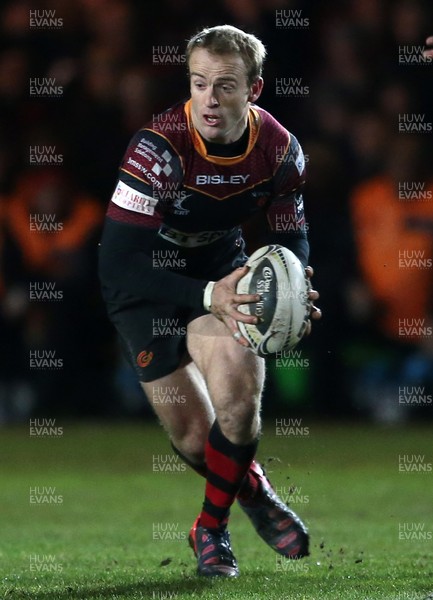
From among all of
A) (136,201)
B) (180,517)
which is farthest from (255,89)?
(180,517)

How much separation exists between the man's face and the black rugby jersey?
9cm

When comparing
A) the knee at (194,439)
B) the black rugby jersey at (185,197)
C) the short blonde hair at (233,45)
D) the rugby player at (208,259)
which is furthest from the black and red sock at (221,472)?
the short blonde hair at (233,45)

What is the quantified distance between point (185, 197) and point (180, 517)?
103 inches

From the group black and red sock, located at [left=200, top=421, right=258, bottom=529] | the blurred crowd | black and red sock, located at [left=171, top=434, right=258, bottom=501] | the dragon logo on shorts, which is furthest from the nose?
the blurred crowd

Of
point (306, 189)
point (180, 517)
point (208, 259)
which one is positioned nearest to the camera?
point (208, 259)

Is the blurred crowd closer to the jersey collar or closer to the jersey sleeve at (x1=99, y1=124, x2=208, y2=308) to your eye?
the jersey collar

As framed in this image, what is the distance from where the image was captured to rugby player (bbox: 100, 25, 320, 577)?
4797 mm

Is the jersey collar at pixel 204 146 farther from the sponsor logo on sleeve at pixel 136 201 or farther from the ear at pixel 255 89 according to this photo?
the sponsor logo on sleeve at pixel 136 201

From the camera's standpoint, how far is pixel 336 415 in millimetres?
10008

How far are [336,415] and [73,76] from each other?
148 inches

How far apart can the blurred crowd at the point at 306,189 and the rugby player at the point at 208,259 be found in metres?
4.20

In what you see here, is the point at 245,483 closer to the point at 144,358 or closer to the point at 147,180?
the point at 144,358

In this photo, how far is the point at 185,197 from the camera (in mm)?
4969

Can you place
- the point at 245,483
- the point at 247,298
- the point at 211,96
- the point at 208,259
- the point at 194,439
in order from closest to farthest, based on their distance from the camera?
the point at 247,298 < the point at 211,96 < the point at 194,439 < the point at 245,483 < the point at 208,259
